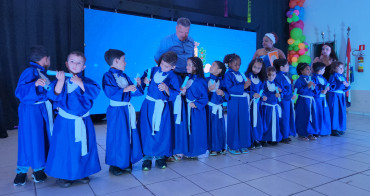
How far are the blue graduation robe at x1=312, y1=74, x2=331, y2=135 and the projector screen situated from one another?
286 centimetres

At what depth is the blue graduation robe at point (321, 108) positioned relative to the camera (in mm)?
3967

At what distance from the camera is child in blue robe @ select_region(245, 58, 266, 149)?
10.8ft

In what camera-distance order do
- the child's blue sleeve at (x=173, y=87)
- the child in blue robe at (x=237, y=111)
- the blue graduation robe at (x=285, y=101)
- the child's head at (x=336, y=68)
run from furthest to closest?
the child's head at (x=336, y=68) → the blue graduation robe at (x=285, y=101) → the child in blue robe at (x=237, y=111) → the child's blue sleeve at (x=173, y=87)

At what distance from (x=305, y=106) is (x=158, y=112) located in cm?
243


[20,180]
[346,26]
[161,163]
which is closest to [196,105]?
[161,163]

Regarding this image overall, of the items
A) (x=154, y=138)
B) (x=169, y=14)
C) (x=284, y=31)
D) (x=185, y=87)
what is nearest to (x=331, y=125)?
(x=185, y=87)

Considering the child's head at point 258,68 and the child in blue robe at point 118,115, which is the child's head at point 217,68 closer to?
the child's head at point 258,68

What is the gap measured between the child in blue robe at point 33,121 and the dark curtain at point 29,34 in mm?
2380

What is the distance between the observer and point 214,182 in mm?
2271

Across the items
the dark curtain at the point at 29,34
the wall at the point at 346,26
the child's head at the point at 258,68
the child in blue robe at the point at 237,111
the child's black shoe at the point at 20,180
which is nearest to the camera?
the child's black shoe at the point at 20,180

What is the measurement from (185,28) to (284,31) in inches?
239

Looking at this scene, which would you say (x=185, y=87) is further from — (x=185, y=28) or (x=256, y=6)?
(x=256, y=6)

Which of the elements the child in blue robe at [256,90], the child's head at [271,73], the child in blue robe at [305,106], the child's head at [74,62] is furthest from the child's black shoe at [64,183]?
the child in blue robe at [305,106]

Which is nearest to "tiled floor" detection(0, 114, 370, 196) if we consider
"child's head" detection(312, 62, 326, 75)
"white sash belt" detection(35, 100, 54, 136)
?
"white sash belt" detection(35, 100, 54, 136)
